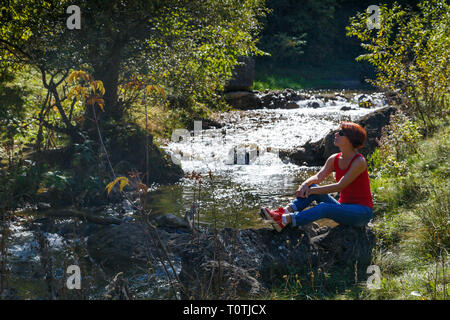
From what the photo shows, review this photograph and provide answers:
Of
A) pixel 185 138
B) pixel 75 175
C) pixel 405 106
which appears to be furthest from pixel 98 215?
pixel 405 106

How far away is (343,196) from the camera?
18.5 ft

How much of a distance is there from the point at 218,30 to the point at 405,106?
456 cm

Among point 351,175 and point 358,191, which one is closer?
point 351,175

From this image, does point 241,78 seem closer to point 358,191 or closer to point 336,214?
point 358,191

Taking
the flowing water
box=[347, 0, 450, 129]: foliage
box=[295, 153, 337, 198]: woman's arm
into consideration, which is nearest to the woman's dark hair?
box=[295, 153, 337, 198]: woman's arm

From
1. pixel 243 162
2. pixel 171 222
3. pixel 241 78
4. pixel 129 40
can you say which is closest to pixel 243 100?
pixel 241 78

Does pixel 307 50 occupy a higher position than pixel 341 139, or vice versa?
pixel 307 50

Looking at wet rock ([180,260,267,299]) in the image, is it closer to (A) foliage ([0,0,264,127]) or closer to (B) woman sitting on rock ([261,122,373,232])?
(B) woman sitting on rock ([261,122,373,232])

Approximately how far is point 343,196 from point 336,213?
349 millimetres

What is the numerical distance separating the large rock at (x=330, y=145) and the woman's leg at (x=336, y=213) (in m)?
5.07

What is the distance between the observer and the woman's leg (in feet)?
17.4

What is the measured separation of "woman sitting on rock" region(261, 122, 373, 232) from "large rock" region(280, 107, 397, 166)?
4.91 meters

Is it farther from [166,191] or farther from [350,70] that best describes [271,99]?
[350,70]
